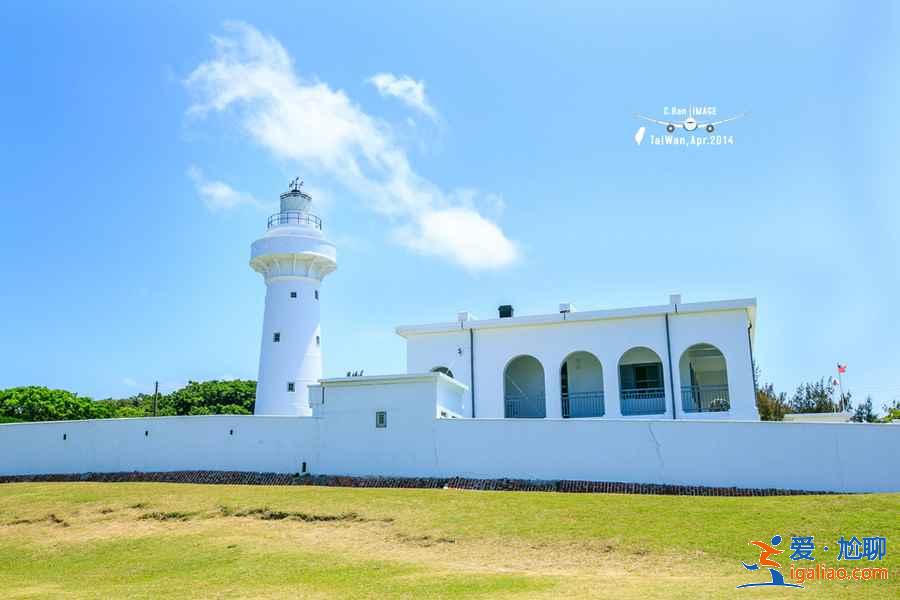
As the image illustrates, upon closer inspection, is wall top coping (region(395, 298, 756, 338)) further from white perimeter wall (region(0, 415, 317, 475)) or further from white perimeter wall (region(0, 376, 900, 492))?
white perimeter wall (region(0, 415, 317, 475))

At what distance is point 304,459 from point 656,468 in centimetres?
922

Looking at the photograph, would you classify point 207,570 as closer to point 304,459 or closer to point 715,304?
point 304,459

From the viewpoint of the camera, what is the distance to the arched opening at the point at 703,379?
2314 centimetres

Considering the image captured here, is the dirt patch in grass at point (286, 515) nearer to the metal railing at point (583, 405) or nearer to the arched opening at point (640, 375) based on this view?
the metal railing at point (583, 405)

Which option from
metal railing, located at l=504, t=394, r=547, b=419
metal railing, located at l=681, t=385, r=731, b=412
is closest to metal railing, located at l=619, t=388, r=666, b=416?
metal railing, located at l=681, t=385, r=731, b=412

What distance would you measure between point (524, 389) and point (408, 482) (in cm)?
760

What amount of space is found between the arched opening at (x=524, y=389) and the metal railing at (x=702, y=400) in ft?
14.4

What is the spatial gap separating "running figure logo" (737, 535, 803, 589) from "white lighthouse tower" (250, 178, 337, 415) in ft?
53.6

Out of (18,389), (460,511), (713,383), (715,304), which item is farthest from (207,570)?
(18,389)

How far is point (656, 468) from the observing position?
17734 millimetres

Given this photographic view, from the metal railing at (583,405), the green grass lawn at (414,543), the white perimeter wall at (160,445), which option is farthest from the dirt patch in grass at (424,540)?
the metal railing at (583,405)

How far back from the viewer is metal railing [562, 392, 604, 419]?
24172mm

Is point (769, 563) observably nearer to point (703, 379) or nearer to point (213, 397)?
point (703, 379)

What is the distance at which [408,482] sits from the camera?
63.4 ft
